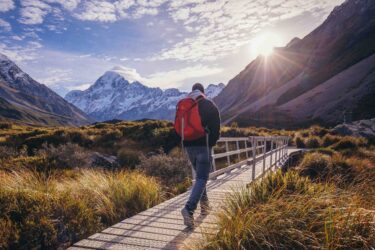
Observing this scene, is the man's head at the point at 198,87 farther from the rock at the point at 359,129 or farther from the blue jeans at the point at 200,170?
the rock at the point at 359,129

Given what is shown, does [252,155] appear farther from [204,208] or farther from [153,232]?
[153,232]

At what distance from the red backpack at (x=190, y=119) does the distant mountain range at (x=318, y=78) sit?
2238 inches

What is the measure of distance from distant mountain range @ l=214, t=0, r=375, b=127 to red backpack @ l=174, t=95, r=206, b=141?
56852mm

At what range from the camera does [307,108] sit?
230 ft

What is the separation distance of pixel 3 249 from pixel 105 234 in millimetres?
1279

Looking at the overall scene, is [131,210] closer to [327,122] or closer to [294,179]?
[294,179]

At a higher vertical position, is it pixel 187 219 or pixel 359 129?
pixel 187 219

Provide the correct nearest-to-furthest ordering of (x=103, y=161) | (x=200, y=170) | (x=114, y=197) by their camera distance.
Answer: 1. (x=200, y=170)
2. (x=114, y=197)
3. (x=103, y=161)

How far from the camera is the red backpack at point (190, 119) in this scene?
4.92 m

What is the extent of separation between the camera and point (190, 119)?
4.97 meters

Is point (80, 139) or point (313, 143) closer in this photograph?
→ point (80, 139)

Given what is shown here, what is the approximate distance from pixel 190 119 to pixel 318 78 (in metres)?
89.1

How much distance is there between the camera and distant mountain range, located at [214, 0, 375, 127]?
62.3 m

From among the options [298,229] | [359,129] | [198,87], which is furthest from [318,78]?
[298,229]
